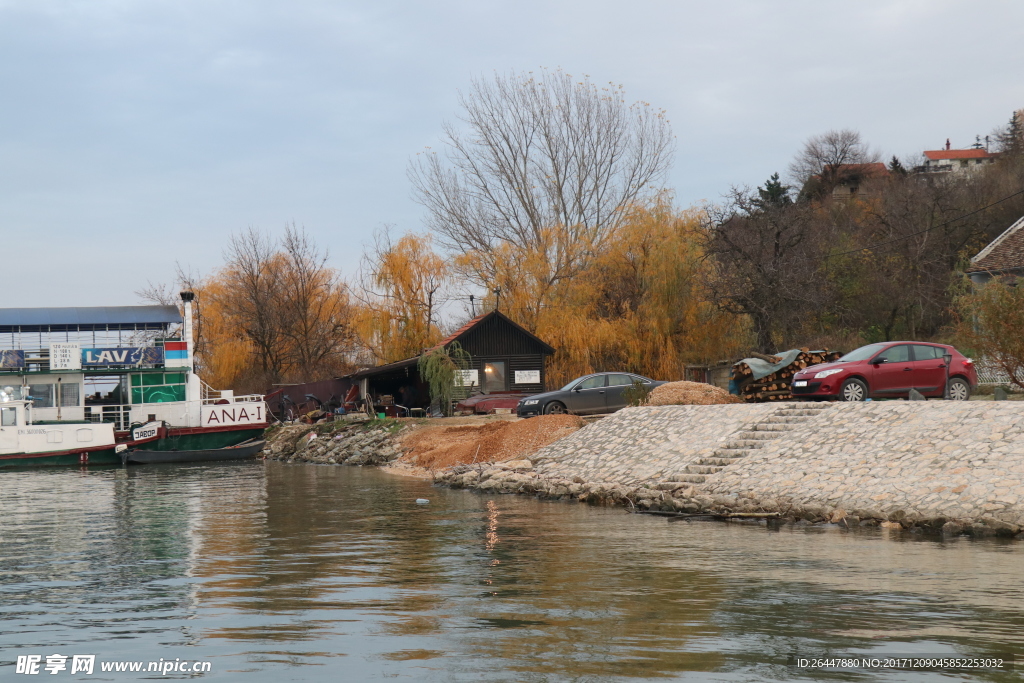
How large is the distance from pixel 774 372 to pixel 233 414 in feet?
71.2

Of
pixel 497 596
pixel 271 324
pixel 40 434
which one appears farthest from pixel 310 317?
pixel 497 596

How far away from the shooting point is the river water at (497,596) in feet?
25.0

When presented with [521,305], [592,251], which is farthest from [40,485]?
[592,251]

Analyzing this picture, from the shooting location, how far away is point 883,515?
1482 centimetres

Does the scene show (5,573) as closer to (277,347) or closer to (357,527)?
(357,527)

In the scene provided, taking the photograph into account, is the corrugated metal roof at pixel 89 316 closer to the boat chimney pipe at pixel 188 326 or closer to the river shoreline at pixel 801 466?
the boat chimney pipe at pixel 188 326

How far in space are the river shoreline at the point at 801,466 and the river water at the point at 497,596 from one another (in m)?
1.09

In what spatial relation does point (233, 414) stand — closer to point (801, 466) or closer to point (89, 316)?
point (89, 316)

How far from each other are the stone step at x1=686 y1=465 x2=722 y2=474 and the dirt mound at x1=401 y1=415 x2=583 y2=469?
6.89 metres

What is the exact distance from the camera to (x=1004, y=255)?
3909 centimetres

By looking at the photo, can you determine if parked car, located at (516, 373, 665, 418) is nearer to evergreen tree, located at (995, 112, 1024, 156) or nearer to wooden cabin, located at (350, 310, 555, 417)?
wooden cabin, located at (350, 310, 555, 417)

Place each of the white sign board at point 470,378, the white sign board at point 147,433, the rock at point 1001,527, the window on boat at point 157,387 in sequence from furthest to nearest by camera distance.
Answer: the white sign board at point 470,378 < the window on boat at point 157,387 < the white sign board at point 147,433 < the rock at point 1001,527

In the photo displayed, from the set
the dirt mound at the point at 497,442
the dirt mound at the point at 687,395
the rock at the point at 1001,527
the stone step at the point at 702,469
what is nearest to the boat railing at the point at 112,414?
the dirt mound at the point at 497,442

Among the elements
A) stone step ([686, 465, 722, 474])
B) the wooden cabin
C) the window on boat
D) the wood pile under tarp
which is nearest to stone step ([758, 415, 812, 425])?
stone step ([686, 465, 722, 474])
